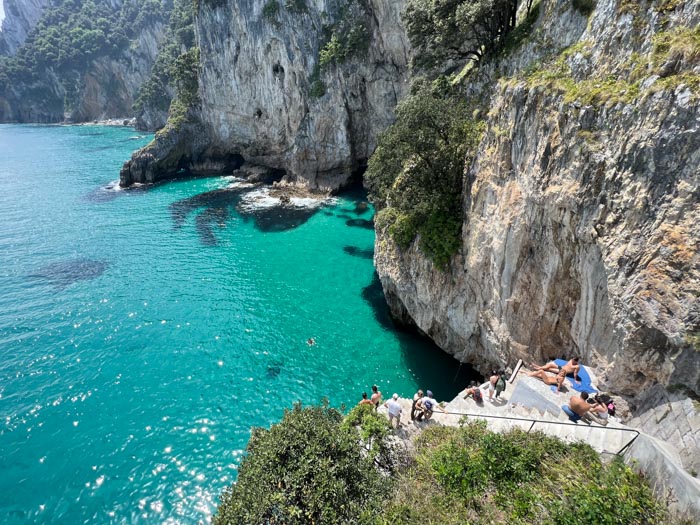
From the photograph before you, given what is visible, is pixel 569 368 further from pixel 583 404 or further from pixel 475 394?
pixel 475 394

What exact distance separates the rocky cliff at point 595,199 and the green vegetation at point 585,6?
0.42 ft

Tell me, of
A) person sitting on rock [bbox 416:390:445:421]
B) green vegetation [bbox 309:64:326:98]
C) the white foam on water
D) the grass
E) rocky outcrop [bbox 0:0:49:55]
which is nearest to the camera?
the grass

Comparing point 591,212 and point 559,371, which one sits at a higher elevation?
point 591,212

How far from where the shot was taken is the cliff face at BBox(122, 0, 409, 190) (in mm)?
42438

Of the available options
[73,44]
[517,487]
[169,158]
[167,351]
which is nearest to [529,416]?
[517,487]

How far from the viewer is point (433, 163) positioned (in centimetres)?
1833

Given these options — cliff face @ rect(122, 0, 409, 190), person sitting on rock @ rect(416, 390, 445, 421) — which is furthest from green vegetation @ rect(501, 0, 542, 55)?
cliff face @ rect(122, 0, 409, 190)

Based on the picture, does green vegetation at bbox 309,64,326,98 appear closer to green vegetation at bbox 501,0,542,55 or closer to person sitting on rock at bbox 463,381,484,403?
green vegetation at bbox 501,0,542,55

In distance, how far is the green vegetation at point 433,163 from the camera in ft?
57.7

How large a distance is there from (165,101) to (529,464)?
377 feet

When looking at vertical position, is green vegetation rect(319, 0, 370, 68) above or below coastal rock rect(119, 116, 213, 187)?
→ above

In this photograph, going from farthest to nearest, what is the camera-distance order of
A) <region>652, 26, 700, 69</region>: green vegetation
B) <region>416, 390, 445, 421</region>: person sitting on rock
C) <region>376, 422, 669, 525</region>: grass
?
<region>416, 390, 445, 421</region>: person sitting on rock < <region>652, 26, 700, 69</region>: green vegetation < <region>376, 422, 669, 525</region>: grass

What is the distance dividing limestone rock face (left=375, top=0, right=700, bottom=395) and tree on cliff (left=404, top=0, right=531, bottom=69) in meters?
2.39

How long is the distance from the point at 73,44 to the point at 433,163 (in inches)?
6282
